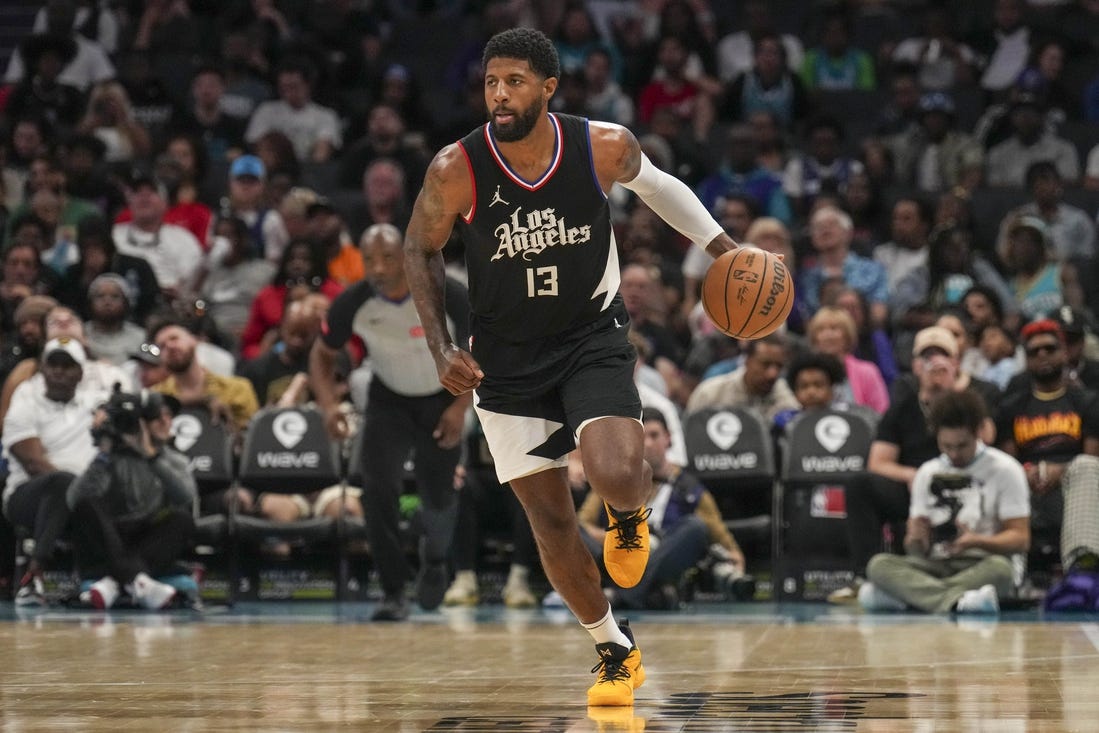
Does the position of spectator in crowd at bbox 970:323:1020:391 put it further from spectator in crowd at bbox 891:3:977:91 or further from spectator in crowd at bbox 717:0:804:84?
spectator in crowd at bbox 717:0:804:84

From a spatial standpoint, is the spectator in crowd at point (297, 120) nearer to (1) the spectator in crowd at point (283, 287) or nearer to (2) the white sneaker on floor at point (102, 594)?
(1) the spectator in crowd at point (283, 287)

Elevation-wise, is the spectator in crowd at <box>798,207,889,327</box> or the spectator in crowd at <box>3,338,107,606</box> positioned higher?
the spectator in crowd at <box>798,207,889,327</box>

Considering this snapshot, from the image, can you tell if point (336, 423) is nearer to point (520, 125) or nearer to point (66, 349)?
point (66, 349)

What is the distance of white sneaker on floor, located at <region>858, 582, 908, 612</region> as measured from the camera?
9.88 m

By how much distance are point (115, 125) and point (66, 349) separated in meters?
4.59

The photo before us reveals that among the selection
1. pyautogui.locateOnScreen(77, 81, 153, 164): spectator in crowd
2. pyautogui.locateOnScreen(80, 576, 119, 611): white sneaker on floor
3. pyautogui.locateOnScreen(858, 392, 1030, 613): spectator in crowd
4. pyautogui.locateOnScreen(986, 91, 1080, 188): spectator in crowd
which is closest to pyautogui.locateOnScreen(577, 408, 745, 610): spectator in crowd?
Result: pyautogui.locateOnScreen(858, 392, 1030, 613): spectator in crowd

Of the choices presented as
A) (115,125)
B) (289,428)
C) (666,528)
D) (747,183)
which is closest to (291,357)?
(289,428)

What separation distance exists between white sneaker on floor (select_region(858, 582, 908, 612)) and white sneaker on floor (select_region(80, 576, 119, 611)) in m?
4.15

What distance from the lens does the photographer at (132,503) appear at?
10.0 meters

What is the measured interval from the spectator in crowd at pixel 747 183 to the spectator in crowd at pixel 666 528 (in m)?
3.70

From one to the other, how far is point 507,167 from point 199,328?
6.75 metres

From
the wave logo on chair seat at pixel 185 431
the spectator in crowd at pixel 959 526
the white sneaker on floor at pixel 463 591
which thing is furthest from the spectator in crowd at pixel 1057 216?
the wave logo on chair seat at pixel 185 431

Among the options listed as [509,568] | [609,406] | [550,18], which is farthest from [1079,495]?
[550,18]

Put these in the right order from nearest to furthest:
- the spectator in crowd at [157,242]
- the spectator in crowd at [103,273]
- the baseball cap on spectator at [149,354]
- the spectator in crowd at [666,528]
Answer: the spectator in crowd at [666,528] → the baseball cap on spectator at [149,354] → the spectator in crowd at [103,273] → the spectator in crowd at [157,242]
